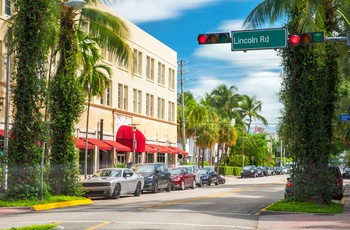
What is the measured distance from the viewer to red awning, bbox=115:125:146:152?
4891cm

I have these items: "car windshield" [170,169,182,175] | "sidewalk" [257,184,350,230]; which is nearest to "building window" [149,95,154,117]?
"car windshield" [170,169,182,175]

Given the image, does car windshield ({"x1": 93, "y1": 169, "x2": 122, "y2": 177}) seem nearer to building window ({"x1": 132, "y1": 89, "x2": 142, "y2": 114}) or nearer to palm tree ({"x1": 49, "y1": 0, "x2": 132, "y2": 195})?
palm tree ({"x1": 49, "y1": 0, "x2": 132, "y2": 195})

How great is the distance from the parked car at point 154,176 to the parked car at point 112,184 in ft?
8.90

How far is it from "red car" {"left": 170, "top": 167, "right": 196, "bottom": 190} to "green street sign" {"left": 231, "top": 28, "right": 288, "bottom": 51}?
20754 mm

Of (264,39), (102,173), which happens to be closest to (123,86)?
(102,173)

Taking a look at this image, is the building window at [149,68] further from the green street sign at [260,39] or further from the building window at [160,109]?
the green street sign at [260,39]

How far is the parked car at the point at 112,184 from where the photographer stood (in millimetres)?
26938

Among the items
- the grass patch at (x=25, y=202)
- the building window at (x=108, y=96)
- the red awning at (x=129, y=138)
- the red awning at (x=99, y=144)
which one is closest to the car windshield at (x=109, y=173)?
the grass patch at (x=25, y=202)

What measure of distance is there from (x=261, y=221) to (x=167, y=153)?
43.7 m

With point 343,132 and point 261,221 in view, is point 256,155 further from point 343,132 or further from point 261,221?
point 261,221

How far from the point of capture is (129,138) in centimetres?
Answer: 4994

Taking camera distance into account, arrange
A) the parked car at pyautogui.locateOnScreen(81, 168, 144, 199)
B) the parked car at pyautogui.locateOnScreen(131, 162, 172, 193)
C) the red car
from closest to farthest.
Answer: the parked car at pyautogui.locateOnScreen(81, 168, 144, 199), the parked car at pyautogui.locateOnScreen(131, 162, 172, 193), the red car

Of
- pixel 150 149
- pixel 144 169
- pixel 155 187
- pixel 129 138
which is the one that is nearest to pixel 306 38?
pixel 155 187

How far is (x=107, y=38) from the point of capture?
2469 cm
